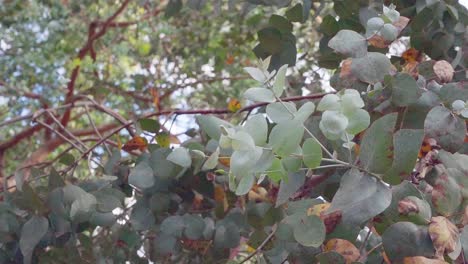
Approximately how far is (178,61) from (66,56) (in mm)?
414

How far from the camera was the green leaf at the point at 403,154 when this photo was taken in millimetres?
682

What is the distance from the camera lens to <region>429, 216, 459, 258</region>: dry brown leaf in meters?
0.67

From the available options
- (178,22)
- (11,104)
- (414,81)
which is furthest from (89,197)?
(178,22)

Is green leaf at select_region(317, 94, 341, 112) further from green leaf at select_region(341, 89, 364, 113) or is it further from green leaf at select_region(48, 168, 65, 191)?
green leaf at select_region(48, 168, 65, 191)

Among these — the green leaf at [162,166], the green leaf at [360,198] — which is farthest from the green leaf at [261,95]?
the green leaf at [162,166]

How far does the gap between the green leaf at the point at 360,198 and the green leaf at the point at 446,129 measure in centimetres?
14

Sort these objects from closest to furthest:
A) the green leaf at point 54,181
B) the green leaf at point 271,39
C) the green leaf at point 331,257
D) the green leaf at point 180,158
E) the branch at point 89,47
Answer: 1. the green leaf at point 331,257
2. the green leaf at point 180,158
3. the green leaf at point 54,181
4. the green leaf at point 271,39
5. the branch at point 89,47

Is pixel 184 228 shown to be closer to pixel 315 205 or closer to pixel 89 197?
pixel 89 197

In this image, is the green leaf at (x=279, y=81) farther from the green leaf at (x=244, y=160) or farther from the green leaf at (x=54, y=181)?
the green leaf at (x=54, y=181)

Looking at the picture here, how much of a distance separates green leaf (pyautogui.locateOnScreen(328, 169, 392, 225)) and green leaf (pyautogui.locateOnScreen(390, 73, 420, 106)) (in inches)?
7.8

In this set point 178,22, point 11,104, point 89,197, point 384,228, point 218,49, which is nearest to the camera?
point 384,228

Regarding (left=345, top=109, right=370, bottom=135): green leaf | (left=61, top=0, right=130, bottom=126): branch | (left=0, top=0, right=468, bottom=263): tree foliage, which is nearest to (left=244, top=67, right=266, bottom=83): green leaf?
(left=0, top=0, right=468, bottom=263): tree foliage

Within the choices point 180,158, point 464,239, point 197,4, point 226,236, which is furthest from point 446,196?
point 197,4

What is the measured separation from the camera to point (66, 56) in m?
2.82
